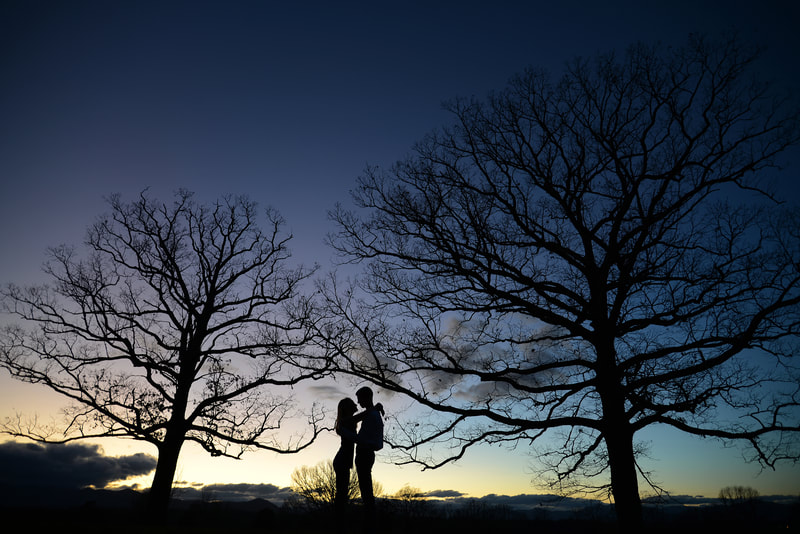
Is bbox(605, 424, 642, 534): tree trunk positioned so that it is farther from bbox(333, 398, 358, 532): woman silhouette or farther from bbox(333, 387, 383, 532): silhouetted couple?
bbox(333, 398, 358, 532): woman silhouette

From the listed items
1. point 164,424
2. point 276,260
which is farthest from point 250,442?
point 276,260

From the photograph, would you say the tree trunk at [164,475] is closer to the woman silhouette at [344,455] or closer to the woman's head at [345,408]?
the woman silhouette at [344,455]

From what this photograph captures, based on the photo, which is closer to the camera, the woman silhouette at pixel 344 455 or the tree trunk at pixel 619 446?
the woman silhouette at pixel 344 455

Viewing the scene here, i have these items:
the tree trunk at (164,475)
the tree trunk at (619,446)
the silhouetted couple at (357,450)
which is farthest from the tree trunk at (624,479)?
the tree trunk at (164,475)

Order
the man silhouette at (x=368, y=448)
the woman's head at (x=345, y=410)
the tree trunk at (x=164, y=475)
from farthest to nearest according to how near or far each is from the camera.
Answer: the tree trunk at (x=164, y=475)
the woman's head at (x=345, y=410)
the man silhouette at (x=368, y=448)

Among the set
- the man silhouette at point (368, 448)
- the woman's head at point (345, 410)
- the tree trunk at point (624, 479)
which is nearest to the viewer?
the man silhouette at point (368, 448)

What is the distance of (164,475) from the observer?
13.0 metres

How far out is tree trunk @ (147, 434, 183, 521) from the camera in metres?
12.3

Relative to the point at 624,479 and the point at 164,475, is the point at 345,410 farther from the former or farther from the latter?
the point at 164,475

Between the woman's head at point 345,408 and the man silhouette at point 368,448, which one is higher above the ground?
the woman's head at point 345,408

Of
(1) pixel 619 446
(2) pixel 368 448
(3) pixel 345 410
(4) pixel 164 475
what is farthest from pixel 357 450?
(4) pixel 164 475

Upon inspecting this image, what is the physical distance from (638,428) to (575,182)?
5.99 metres

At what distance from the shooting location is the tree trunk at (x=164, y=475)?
1234 cm

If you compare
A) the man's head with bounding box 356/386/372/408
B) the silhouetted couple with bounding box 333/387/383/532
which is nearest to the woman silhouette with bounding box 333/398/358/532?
the silhouetted couple with bounding box 333/387/383/532
